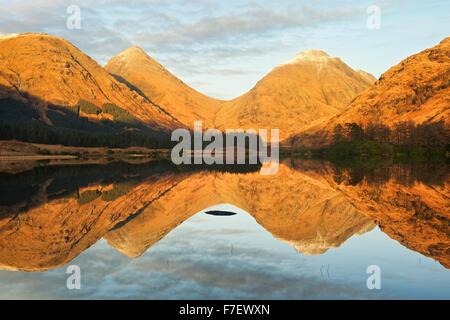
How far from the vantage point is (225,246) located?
73.5 feet

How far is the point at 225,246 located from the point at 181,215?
38.8 ft

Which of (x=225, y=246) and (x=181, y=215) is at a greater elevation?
(x=181, y=215)

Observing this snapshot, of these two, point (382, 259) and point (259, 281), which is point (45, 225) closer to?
point (259, 281)

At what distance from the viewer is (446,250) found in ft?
68.0

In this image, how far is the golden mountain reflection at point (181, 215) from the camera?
22.2 m

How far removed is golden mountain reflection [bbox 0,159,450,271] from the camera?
22.2 m

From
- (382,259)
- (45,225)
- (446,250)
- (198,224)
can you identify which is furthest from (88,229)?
(446,250)

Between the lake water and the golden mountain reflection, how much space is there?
0.09 meters

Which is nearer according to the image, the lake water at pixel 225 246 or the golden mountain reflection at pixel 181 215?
the lake water at pixel 225 246

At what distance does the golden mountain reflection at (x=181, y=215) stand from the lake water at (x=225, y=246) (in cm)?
9

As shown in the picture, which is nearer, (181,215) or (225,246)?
(225,246)

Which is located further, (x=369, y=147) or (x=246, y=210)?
(x=369, y=147)

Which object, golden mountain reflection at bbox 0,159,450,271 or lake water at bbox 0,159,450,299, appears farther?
golden mountain reflection at bbox 0,159,450,271
